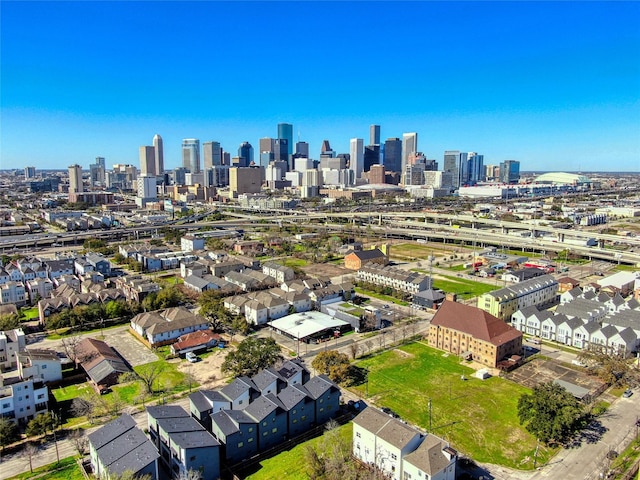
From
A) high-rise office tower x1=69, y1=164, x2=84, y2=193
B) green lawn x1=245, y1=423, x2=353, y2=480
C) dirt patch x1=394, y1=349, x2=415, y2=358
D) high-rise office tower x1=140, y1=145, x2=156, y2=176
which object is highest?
high-rise office tower x1=140, y1=145, x2=156, y2=176

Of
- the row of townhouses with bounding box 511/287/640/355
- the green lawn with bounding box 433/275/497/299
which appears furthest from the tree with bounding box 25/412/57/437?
the green lawn with bounding box 433/275/497/299

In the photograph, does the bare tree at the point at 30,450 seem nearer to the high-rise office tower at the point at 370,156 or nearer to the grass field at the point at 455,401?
the grass field at the point at 455,401

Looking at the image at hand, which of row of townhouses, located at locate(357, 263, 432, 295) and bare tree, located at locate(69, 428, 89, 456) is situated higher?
row of townhouses, located at locate(357, 263, 432, 295)

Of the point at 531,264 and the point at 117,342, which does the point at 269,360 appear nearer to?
the point at 117,342

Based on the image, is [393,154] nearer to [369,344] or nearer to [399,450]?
[369,344]

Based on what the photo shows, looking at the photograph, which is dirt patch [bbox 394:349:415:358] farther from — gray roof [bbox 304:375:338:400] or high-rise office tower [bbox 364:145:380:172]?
high-rise office tower [bbox 364:145:380:172]

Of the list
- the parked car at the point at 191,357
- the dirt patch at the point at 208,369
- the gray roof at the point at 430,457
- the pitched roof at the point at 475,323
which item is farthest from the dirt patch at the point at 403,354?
the parked car at the point at 191,357
